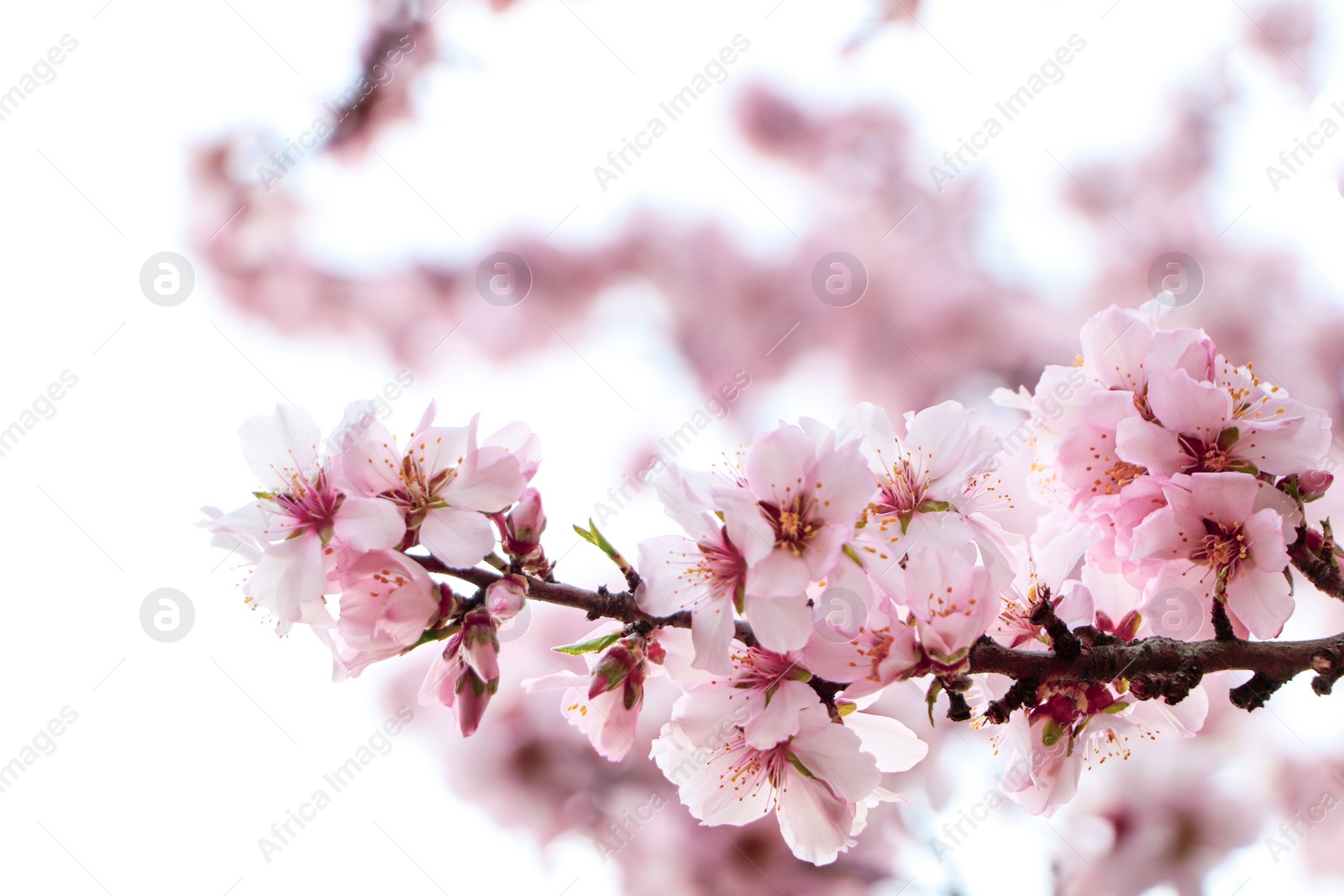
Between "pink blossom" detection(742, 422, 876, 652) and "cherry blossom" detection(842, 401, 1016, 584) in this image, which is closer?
"pink blossom" detection(742, 422, 876, 652)

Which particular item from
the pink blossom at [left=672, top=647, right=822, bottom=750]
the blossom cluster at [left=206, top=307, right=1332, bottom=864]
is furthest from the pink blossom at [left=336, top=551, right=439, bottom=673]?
the pink blossom at [left=672, top=647, right=822, bottom=750]

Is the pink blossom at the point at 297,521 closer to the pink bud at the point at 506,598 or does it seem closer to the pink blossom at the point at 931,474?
the pink bud at the point at 506,598

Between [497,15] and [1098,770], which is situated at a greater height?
[497,15]

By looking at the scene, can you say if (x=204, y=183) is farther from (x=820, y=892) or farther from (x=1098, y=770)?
(x=1098, y=770)

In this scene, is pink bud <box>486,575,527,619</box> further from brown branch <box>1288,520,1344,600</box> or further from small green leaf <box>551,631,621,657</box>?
brown branch <box>1288,520,1344,600</box>

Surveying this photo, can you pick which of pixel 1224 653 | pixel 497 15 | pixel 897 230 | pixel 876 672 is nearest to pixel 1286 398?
pixel 1224 653

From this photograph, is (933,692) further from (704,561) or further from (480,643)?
(480,643)

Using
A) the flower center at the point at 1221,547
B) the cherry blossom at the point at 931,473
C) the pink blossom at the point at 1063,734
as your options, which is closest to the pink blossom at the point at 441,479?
the cherry blossom at the point at 931,473

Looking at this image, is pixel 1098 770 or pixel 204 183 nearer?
pixel 1098 770
